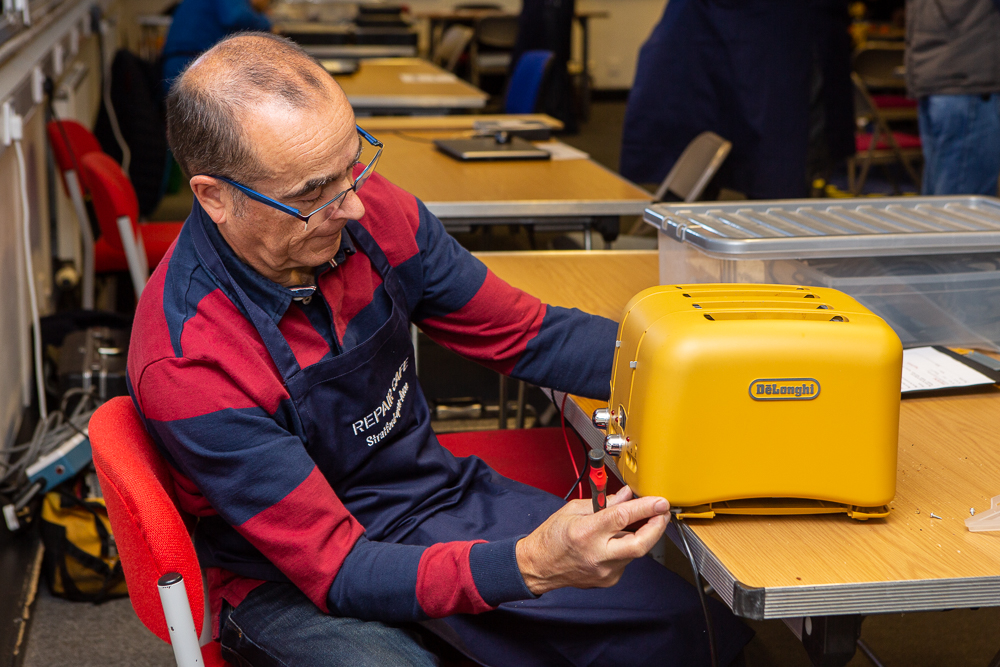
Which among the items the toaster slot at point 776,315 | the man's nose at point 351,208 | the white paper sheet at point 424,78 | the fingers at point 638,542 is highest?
the man's nose at point 351,208

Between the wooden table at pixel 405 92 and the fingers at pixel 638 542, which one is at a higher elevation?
the fingers at pixel 638 542

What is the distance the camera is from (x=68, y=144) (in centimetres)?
279

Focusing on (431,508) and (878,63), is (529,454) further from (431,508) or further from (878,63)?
(878,63)

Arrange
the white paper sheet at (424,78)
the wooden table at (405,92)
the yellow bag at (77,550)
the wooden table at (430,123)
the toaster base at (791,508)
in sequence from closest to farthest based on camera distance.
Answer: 1. the toaster base at (791,508)
2. the yellow bag at (77,550)
3. the wooden table at (430,123)
4. the wooden table at (405,92)
5. the white paper sheet at (424,78)

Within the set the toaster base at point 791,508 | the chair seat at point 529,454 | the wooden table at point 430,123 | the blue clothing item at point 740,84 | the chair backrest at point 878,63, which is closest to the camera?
the toaster base at point 791,508

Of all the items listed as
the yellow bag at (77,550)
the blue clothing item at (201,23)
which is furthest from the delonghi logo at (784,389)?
the blue clothing item at (201,23)

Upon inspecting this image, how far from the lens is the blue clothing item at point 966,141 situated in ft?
10.7

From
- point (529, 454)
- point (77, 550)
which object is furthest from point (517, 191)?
point (77, 550)

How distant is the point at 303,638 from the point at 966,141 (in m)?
3.13

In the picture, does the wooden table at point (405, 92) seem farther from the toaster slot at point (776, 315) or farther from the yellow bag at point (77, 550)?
the toaster slot at point (776, 315)

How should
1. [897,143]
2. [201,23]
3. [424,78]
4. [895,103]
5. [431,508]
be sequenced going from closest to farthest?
[431,508] < [424,78] < [201,23] < [897,143] < [895,103]

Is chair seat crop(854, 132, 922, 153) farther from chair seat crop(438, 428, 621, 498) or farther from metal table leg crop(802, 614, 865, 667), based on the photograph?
metal table leg crop(802, 614, 865, 667)

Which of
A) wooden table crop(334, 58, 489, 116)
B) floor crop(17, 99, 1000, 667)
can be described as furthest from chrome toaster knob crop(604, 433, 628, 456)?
wooden table crop(334, 58, 489, 116)

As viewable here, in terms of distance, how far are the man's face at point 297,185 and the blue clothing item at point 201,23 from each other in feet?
12.0
